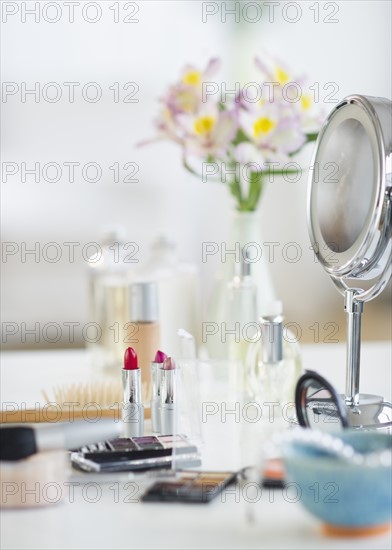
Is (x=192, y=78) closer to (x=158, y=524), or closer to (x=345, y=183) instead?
(x=345, y=183)

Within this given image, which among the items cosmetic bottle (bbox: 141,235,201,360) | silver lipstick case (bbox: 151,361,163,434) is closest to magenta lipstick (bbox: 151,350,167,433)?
silver lipstick case (bbox: 151,361,163,434)

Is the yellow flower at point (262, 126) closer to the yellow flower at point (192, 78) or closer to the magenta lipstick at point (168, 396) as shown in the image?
the yellow flower at point (192, 78)

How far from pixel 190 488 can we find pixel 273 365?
0.33 meters

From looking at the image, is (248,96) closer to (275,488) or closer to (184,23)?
(275,488)

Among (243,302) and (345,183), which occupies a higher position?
(345,183)

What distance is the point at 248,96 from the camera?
4.46 feet

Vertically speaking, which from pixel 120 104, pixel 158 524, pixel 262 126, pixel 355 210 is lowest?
pixel 158 524

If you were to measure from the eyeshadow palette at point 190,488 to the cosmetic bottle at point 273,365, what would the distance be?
0.27 meters

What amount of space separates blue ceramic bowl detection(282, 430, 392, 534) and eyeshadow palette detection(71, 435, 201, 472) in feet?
0.61

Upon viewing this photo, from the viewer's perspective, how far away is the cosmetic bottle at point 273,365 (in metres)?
1.09

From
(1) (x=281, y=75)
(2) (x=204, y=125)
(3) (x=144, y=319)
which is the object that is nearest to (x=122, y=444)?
(3) (x=144, y=319)

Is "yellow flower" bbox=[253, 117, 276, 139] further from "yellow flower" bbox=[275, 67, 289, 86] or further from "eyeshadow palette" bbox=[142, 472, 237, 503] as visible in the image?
"eyeshadow palette" bbox=[142, 472, 237, 503]

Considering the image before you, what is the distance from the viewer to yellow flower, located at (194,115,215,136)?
133 centimetres

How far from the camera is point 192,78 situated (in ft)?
4.53
